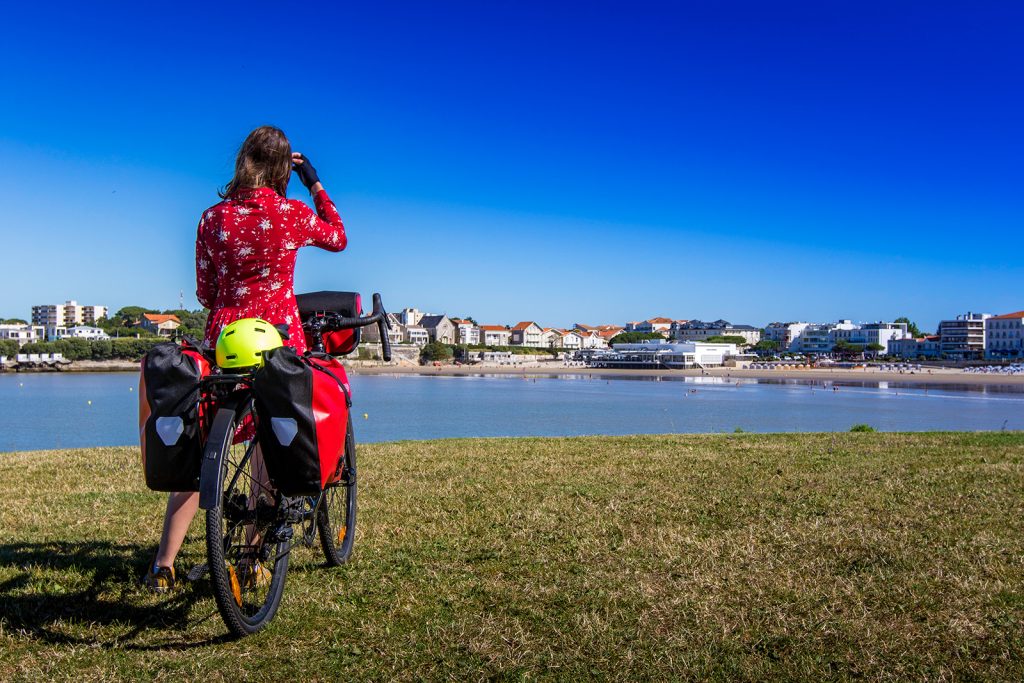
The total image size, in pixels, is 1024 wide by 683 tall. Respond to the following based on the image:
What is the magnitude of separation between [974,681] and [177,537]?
10.4 ft

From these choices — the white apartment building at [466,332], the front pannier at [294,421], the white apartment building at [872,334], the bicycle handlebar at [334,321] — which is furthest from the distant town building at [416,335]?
the front pannier at [294,421]

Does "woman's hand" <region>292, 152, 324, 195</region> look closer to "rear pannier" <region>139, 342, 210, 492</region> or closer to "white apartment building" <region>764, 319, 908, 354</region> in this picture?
"rear pannier" <region>139, 342, 210, 492</region>

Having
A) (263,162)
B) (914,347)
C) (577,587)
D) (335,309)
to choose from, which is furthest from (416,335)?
(577,587)

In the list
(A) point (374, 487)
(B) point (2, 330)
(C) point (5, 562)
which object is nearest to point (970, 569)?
(A) point (374, 487)

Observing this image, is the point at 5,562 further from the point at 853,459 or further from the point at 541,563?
the point at 853,459

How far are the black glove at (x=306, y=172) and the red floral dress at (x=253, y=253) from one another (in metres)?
0.27

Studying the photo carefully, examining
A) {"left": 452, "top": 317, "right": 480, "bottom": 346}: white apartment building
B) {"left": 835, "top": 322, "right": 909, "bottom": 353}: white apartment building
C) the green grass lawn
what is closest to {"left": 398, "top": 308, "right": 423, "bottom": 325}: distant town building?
{"left": 452, "top": 317, "right": 480, "bottom": 346}: white apartment building

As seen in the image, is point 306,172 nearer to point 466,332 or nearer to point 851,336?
point 466,332

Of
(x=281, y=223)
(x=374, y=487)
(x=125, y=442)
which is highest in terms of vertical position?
(x=281, y=223)

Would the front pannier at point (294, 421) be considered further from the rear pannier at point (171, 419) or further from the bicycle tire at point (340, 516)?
the bicycle tire at point (340, 516)

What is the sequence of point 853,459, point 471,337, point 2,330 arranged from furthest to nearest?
1. point 471,337
2. point 2,330
3. point 853,459

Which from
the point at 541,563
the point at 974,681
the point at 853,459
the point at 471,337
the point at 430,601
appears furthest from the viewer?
the point at 471,337

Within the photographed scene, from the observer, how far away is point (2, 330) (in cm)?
16725

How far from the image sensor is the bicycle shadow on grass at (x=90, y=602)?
293 cm
